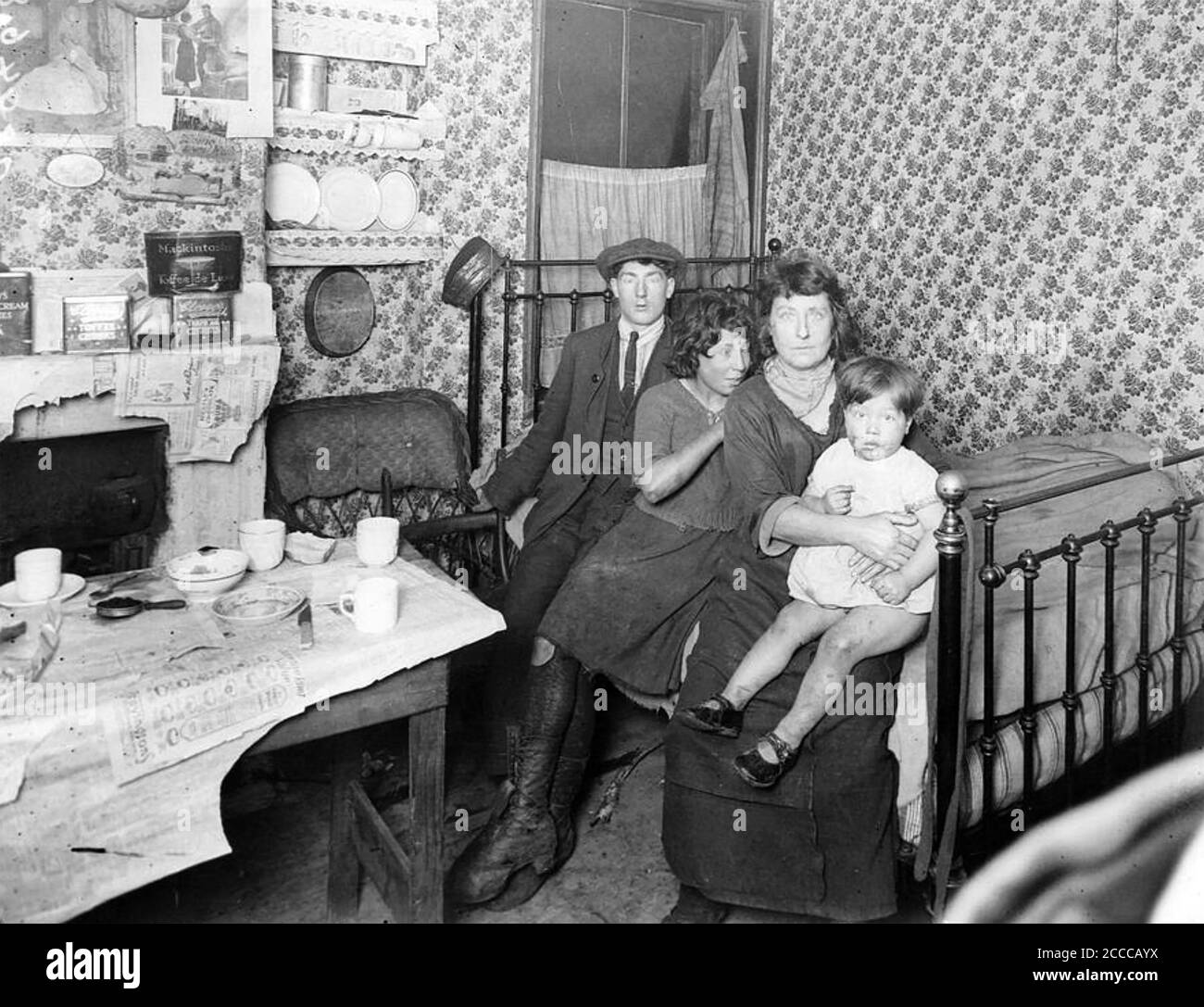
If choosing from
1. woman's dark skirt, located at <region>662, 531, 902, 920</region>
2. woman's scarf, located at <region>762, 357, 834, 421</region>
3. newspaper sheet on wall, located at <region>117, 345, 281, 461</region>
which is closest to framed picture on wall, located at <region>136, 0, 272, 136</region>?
newspaper sheet on wall, located at <region>117, 345, 281, 461</region>

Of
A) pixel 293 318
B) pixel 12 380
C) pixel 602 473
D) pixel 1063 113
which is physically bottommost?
pixel 602 473

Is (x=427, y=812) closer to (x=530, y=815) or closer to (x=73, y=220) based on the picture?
(x=530, y=815)

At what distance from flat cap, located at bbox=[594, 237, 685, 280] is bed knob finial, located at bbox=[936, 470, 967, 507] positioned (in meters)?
1.48

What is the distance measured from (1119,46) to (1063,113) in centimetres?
27

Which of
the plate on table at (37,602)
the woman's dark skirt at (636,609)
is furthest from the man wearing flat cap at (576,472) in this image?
the plate on table at (37,602)

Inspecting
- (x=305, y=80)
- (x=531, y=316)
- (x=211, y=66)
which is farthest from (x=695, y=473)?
(x=305, y=80)

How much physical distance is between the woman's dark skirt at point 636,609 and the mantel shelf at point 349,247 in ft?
6.49

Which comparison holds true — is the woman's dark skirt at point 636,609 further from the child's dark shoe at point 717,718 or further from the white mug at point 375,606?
the white mug at point 375,606

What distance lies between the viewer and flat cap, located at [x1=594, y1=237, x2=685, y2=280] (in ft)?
11.1

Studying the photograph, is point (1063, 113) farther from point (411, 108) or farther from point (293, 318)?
point (293, 318)

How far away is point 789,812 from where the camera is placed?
249cm

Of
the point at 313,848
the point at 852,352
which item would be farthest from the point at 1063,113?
the point at 313,848

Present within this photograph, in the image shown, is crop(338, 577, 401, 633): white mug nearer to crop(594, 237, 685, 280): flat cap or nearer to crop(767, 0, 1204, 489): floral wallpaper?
crop(594, 237, 685, 280): flat cap
